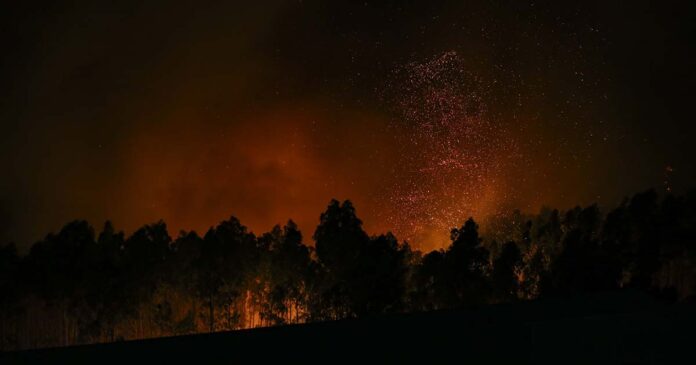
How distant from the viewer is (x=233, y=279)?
18.1 metres

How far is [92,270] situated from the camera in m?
17.4

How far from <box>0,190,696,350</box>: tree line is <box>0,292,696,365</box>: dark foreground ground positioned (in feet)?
25.1

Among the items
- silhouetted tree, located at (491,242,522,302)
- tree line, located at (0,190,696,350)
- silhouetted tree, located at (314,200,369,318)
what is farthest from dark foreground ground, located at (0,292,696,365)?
silhouetted tree, located at (491,242,522,302)

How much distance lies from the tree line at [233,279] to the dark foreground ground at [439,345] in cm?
764

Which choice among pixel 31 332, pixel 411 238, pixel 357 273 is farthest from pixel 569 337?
pixel 411 238

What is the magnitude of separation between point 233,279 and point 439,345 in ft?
30.3

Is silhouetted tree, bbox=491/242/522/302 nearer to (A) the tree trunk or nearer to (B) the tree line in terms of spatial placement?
(B) the tree line

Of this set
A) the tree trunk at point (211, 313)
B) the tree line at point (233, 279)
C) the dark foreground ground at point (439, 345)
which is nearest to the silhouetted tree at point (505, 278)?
the tree line at point (233, 279)

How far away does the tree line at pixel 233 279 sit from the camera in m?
Result: 17.5

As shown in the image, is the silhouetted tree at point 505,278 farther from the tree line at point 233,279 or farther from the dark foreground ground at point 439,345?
the dark foreground ground at point 439,345

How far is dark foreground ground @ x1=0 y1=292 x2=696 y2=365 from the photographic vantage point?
880cm

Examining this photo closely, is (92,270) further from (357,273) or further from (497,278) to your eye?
(497,278)

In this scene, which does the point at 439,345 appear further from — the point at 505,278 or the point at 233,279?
the point at 505,278

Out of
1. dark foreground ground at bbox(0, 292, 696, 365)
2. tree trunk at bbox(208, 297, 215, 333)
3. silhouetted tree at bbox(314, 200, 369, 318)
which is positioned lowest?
dark foreground ground at bbox(0, 292, 696, 365)
